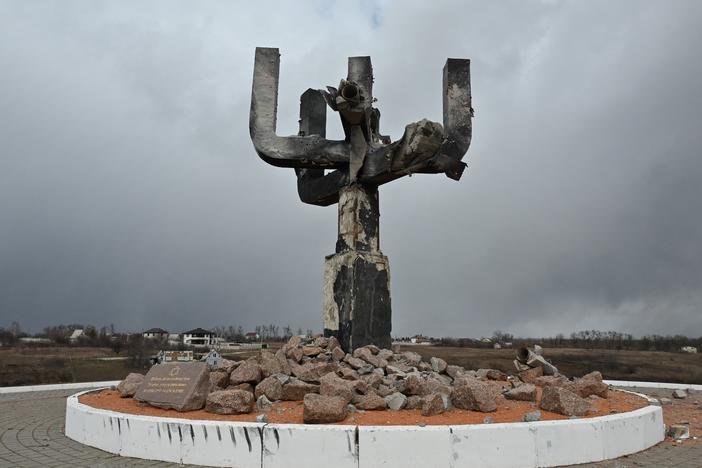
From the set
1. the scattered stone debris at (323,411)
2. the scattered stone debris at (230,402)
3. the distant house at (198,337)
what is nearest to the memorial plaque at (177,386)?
the scattered stone debris at (230,402)

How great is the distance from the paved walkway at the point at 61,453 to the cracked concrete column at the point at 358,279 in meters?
3.58

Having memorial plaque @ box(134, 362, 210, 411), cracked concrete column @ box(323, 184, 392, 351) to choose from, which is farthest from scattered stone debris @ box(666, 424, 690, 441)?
memorial plaque @ box(134, 362, 210, 411)

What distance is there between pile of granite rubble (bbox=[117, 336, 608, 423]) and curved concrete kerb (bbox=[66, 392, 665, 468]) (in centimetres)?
43

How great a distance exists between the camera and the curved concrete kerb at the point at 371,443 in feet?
14.6

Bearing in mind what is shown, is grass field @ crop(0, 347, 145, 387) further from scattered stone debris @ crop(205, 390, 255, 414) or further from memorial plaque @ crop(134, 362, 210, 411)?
scattered stone debris @ crop(205, 390, 255, 414)

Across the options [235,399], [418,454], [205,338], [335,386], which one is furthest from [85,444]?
[205,338]

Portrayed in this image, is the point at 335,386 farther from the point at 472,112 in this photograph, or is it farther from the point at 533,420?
the point at 472,112

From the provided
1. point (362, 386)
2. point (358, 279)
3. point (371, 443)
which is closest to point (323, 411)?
point (371, 443)

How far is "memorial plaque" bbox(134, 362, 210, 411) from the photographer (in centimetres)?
575

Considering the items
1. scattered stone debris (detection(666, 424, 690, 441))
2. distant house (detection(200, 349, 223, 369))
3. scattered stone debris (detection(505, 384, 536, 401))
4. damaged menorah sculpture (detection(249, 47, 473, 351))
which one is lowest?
scattered stone debris (detection(666, 424, 690, 441))

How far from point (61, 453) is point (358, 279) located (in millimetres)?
4248

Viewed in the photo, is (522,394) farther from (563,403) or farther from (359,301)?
(359,301)

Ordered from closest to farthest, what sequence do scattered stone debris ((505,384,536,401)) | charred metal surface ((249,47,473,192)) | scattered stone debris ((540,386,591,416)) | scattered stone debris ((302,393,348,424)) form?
scattered stone debris ((302,393,348,424)) < scattered stone debris ((540,386,591,416)) < scattered stone debris ((505,384,536,401)) < charred metal surface ((249,47,473,192))

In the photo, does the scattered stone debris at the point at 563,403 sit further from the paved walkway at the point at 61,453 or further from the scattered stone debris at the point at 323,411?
the scattered stone debris at the point at 323,411
